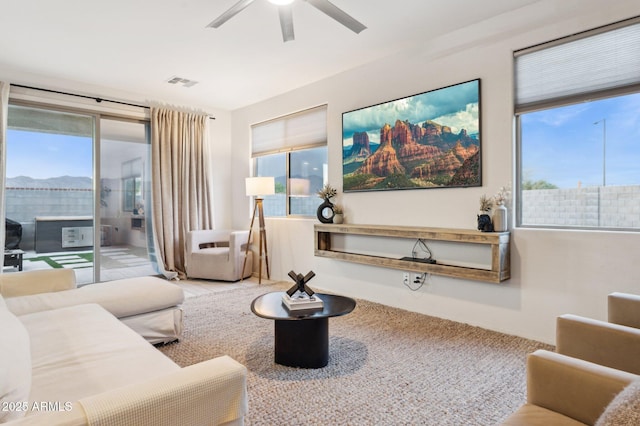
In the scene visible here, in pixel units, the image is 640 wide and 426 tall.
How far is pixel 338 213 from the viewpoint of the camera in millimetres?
4301

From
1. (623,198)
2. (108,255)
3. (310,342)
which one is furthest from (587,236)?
(108,255)

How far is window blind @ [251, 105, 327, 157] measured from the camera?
4.64m

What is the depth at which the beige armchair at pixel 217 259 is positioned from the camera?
4.91m

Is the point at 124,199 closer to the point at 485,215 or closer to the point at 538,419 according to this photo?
the point at 485,215

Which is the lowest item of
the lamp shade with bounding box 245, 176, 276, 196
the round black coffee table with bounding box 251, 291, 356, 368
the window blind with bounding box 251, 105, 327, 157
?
the round black coffee table with bounding box 251, 291, 356, 368

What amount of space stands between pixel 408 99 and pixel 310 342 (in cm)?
Result: 259

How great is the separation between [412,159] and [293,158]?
6.60ft

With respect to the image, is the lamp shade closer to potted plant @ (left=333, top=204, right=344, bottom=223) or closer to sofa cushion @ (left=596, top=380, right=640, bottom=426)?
potted plant @ (left=333, top=204, right=344, bottom=223)

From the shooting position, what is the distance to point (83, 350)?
161 cm

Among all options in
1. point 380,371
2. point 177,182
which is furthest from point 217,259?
point 380,371

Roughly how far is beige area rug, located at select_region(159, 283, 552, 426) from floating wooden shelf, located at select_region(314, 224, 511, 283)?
495 mm

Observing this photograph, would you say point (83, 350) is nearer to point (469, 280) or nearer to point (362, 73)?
point (469, 280)

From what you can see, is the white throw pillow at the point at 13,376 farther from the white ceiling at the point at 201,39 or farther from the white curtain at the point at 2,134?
the white curtain at the point at 2,134

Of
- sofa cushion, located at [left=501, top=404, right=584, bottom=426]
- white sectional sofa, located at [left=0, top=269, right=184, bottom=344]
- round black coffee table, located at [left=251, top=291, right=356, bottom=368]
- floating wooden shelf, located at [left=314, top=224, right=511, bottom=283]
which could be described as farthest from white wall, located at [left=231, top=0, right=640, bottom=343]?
white sectional sofa, located at [left=0, top=269, right=184, bottom=344]
